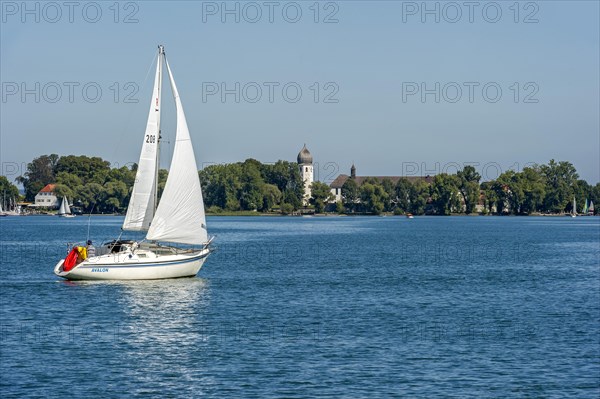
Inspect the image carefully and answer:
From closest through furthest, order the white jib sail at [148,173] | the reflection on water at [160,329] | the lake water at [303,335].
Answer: the lake water at [303,335] → the reflection on water at [160,329] → the white jib sail at [148,173]

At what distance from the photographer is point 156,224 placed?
58.9 metres

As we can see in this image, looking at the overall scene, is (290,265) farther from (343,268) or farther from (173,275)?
(173,275)

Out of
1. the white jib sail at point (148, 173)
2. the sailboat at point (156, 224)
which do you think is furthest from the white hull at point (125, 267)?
the white jib sail at point (148, 173)

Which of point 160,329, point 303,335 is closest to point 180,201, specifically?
point 160,329

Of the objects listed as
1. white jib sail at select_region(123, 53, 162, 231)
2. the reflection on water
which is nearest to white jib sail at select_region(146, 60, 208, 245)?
white jib sail at select_region(123, 53, 162, 231)

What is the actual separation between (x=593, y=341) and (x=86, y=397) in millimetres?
21121

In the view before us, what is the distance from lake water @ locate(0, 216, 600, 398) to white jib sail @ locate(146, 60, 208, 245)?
331 centimetres

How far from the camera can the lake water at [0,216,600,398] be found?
30.9 metres

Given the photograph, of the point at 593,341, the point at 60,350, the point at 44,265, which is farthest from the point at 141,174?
the point at 593,341

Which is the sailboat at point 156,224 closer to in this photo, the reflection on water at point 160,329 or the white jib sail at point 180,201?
the white jib sail at point 180,201

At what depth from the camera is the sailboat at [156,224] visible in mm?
57219

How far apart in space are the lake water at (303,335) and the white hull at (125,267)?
2.09ft

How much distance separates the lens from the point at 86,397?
1136 inches

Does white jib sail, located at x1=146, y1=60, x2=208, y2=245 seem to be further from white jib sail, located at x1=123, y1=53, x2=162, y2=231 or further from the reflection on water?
the reflection on water
